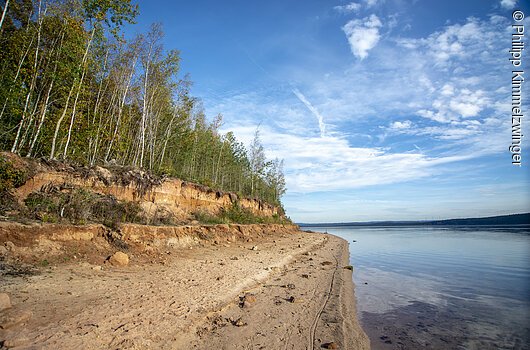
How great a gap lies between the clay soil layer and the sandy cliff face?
386 cm

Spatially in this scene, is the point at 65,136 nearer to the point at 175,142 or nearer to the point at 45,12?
the point at 45,12

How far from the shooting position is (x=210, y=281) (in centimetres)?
920

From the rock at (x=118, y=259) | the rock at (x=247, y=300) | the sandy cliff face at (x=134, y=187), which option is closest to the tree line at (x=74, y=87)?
the sandy cliff face at (x=134, y=187)

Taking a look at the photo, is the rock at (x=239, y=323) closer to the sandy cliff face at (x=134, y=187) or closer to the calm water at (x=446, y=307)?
the calm water at (x=446, y=307)

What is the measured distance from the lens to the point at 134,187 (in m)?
14.4

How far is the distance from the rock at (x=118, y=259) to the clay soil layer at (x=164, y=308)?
10.8 inches

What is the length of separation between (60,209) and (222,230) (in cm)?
984

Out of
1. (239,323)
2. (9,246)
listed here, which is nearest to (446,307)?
(239,323)

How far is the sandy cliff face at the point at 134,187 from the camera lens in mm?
10871

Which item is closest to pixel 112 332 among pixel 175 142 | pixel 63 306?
pixel 63 306

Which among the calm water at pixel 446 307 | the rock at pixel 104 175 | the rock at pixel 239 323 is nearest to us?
the rock at pixel 239 323

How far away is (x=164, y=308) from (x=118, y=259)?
166 inches

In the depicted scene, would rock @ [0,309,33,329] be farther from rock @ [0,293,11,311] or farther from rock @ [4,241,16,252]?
rock @ [4,241,16,252]

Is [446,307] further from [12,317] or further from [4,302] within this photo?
[4,302]
